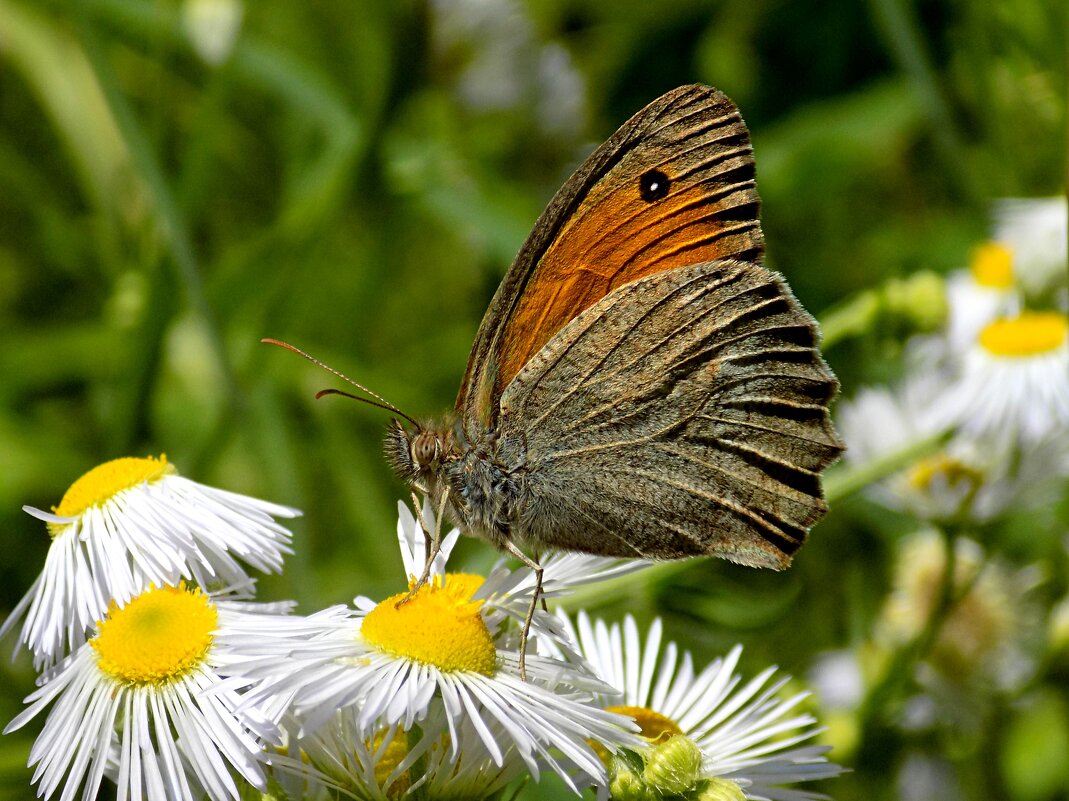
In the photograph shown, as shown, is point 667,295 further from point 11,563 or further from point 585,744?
point 11,563

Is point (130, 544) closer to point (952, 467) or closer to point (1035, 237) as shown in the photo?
point (952, 467)

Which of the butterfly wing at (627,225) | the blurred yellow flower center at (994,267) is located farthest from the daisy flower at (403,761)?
the blurred yellow flower center at (994,267)

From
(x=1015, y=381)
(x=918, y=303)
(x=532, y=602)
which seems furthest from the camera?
(x=1015, y=381)

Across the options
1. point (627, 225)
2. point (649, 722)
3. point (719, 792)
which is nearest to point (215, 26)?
point (627, 225)

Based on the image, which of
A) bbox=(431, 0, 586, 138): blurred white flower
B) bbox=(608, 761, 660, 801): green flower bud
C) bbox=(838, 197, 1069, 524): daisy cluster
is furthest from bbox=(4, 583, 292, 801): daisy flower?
bbox=(431, 0, 586, 138): blurred white flower

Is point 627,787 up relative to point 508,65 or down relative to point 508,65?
down

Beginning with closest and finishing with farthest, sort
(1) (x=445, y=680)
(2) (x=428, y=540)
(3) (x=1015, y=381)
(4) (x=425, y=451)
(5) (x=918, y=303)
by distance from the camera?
(1) (x=445, y=680) < (2) (x=428, y=540) < (4) (x=425, y=451) < (5) (x=918, y=303) < (3) (x=1015, y=381)

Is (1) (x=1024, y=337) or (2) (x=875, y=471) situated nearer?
(2) (x=875, y=471)

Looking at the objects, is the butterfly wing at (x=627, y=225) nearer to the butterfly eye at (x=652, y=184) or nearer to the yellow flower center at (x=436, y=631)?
the butterfly eye at (x=652, y=184)
